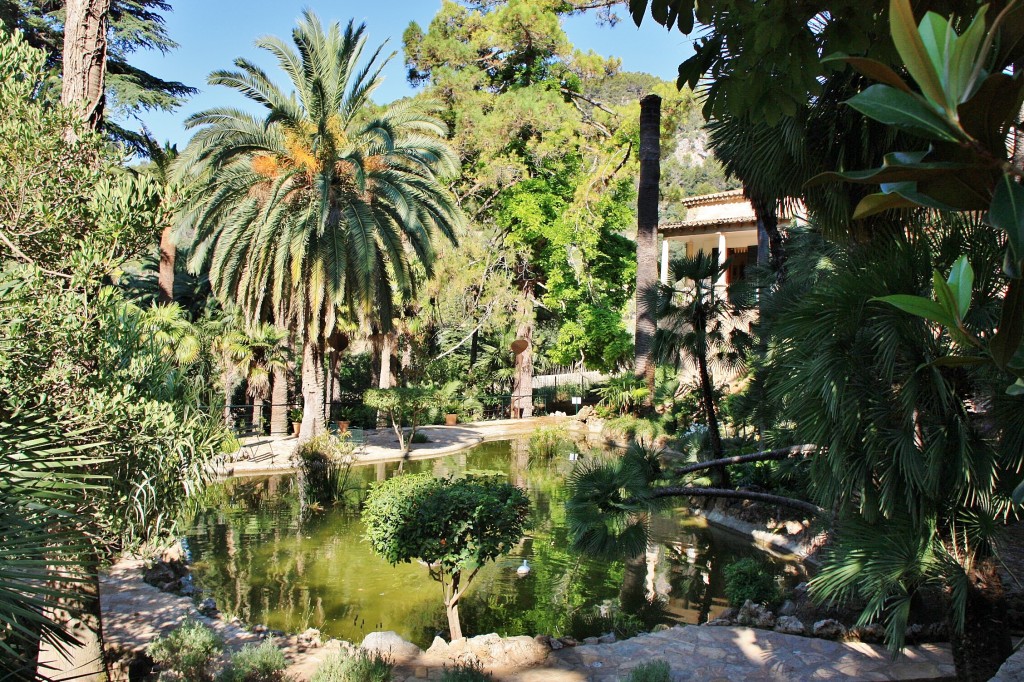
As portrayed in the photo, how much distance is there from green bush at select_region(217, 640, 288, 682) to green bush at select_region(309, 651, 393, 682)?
0.30 m

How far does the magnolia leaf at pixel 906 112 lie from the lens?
115 cm

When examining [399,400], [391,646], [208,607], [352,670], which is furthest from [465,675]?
[399,400]

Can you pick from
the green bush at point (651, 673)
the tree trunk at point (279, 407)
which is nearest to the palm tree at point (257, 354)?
the tree trunk at point (279, 407)

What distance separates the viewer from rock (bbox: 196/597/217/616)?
25.5 ft

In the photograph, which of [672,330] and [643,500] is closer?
[643,500]

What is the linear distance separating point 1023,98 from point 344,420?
75.9ft

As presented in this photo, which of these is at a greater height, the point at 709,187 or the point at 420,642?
the point at 709,187

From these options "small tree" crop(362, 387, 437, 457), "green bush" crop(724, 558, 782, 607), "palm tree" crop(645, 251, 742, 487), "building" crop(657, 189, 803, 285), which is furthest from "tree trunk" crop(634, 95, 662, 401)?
"building" crop(657, 189, 803, 285)

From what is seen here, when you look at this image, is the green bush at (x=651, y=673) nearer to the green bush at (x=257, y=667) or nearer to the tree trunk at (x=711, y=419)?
the green bush at (x=257, y=667)

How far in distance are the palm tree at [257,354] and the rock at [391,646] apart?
12441mm

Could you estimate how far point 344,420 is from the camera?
2342cm

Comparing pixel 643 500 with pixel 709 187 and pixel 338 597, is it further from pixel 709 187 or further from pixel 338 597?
pixel 709 187

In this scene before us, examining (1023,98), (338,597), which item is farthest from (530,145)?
(1023,98)

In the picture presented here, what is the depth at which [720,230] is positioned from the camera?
26.3m
